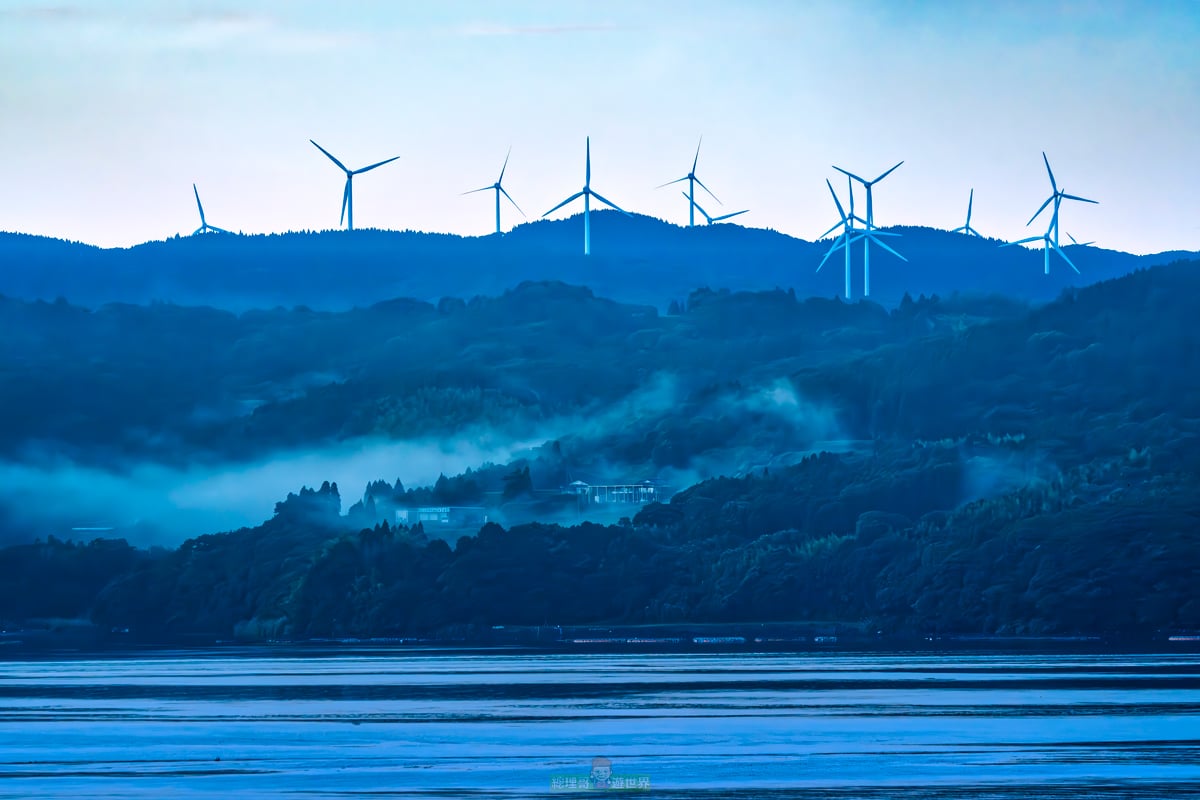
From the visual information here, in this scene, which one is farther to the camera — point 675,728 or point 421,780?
point 675,728

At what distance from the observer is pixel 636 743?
142 meters

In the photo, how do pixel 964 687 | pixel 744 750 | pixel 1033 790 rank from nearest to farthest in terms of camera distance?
pixel 1033 790
pixel 744 750
pixel 964 687

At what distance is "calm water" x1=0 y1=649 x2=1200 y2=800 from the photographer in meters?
118

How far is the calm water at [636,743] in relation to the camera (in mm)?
117812

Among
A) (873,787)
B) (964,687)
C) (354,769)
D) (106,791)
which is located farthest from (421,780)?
(964,687)

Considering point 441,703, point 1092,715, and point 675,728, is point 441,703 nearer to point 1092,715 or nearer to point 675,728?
point 675,728

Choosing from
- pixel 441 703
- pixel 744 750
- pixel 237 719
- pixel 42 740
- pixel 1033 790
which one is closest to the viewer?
pixel 1033 790

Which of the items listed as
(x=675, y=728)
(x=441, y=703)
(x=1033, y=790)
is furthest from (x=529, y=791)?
(x=441, y=703)

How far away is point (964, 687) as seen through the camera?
19962 cm

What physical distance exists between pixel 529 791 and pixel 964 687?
92.0 meters
